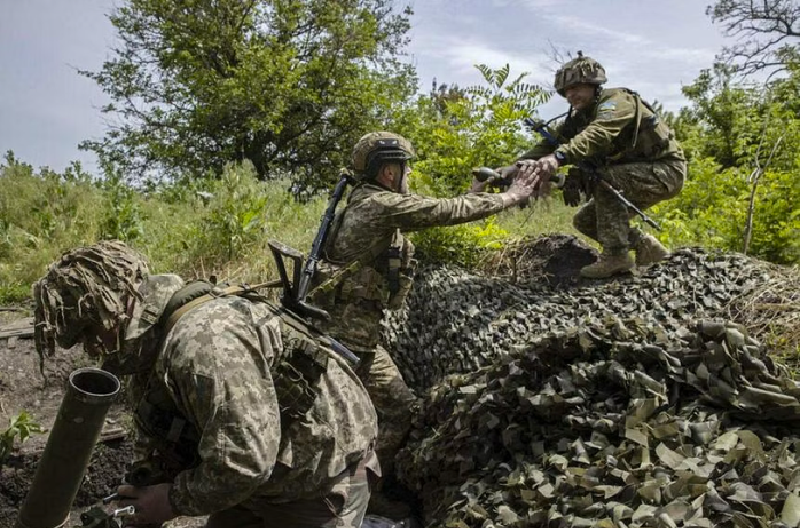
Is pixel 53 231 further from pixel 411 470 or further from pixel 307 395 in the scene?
pixel 307 395

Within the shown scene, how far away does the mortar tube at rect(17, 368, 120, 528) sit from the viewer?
2.14 m

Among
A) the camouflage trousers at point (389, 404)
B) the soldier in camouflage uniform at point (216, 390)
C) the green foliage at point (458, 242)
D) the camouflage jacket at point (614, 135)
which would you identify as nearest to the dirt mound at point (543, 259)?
the green foliage at point (458, 242)

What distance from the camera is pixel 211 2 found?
53.9 feet

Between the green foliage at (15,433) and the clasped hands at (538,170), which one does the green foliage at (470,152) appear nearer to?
the clasped hands at (538,170)

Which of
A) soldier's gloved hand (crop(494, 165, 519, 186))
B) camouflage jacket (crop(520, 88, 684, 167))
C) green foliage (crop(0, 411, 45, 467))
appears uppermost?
camouflage jacket (crop(520, 88, 684, 167))

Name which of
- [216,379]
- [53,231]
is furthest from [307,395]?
[53,231]

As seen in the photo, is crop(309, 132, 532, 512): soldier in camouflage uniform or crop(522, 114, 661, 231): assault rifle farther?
crop(522, 114, 661, 231): assault rifle

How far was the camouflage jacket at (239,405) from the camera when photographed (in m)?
2.16

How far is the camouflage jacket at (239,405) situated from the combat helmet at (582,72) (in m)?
3.69

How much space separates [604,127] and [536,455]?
2.92 metres

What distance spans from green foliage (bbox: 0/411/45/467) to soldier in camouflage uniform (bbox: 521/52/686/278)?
4156 mm

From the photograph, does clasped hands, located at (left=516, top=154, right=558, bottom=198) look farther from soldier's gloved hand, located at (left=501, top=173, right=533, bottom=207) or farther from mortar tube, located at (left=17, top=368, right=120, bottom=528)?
mortar tube, located at (left=17, top=368, right=120, bottom=528)

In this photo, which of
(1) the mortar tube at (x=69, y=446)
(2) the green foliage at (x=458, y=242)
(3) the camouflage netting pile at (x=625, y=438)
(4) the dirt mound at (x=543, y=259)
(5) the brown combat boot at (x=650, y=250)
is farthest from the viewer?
(4) the dirt mound at (x=543, y=259)

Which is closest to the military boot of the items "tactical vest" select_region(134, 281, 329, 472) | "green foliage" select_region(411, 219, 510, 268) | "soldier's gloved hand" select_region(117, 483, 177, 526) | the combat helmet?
"green foliage" select_region(411, 219, 510, 268)
